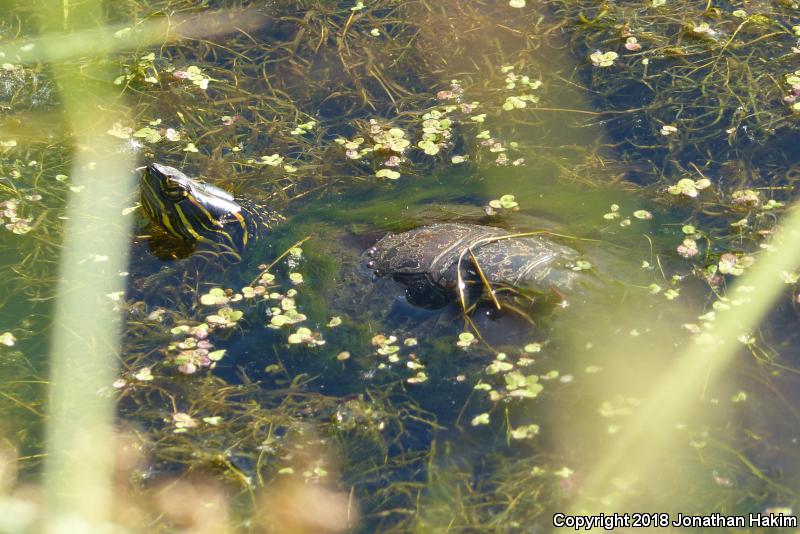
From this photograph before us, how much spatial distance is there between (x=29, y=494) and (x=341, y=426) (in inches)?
54.8

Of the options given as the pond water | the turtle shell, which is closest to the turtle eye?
the pond water

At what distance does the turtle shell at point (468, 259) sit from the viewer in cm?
411

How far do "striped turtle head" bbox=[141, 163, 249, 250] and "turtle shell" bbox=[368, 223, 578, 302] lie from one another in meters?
0.88

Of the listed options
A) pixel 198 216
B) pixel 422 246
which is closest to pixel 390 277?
pixel 422 246

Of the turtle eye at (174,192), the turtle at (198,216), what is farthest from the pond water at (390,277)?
the turtle eye at (174,192)

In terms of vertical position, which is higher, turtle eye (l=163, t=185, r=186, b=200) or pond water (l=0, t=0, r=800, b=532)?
turtle eye (l=163, t=185, r=186, b=200)

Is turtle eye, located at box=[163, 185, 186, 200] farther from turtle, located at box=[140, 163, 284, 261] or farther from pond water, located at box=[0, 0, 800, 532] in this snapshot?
pond water, located at box=[0, 0, 800, 532]

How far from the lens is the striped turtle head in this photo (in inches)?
178

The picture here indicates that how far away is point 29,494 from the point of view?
A: 11.8 feet

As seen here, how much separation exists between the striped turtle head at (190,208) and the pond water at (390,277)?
110 mm

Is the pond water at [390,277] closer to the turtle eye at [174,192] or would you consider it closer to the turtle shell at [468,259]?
the turtle shell at [468,259]

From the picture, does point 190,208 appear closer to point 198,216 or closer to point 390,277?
point 198,216

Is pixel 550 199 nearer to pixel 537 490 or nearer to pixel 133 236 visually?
pixel 537 490

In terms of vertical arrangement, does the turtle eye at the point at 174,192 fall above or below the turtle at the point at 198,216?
above
